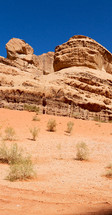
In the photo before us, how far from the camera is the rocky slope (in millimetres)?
17938

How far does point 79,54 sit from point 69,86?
7818 mm

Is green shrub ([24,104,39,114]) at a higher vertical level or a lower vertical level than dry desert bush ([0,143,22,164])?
higher

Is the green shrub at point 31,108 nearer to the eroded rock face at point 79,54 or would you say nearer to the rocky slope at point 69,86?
the rocky slope at point 69,86

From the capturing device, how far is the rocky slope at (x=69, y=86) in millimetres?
17938

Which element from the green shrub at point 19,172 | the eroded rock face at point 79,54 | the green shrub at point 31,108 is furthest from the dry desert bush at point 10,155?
the eroded rock face at point 79,54

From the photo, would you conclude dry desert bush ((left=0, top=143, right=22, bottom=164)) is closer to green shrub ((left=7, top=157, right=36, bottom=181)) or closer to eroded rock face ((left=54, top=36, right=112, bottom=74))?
green shrub ((left=7, top=157, right=36, bottom=181))

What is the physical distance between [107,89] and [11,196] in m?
21.7

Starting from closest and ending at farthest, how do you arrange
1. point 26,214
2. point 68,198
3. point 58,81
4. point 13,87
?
point 26,214 < point 68,198 < point 13,87 < point 58,81

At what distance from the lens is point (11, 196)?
9.91 feet

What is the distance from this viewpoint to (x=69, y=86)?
20.8 meters

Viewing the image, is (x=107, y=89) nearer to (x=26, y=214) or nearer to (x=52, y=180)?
(x=52, y=180)

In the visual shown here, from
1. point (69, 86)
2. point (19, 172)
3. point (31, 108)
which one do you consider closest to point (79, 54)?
point (69, 86)

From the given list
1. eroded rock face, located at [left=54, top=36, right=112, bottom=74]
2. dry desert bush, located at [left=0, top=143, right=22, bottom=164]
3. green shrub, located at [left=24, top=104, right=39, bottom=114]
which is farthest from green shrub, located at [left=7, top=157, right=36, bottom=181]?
eroded rock face, located at [left=54, top=36, right=112, bottom=74]

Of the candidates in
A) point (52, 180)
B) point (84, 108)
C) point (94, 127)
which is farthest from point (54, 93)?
point (52, 180)
